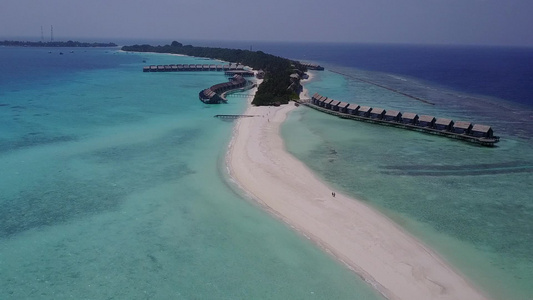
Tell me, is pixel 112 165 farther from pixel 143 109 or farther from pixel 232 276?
pixel 143 109

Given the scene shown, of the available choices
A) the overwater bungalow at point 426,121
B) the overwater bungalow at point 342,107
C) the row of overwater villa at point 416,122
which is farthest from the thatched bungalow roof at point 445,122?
the overwater bungalow at point 342,107

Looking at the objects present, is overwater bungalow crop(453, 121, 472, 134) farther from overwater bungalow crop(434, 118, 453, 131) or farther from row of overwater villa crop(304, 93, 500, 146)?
overwater bungalow crop(434, 118, 453, 131)

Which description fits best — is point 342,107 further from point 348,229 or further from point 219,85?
point 348,229

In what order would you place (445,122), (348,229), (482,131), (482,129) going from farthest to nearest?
1. (445,122)
2. (482,129)
3. (482,131)
4. (348,229)

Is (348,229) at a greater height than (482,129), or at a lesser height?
lesser

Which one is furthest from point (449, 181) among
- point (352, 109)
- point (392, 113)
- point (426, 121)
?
point (352, 109)
